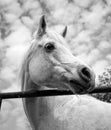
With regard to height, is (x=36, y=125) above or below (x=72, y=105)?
below

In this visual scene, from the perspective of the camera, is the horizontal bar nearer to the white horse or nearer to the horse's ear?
the white horse

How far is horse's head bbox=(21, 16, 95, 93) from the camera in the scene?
2957mm

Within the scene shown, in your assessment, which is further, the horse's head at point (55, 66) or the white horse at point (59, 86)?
the white horse at point (59, 86)

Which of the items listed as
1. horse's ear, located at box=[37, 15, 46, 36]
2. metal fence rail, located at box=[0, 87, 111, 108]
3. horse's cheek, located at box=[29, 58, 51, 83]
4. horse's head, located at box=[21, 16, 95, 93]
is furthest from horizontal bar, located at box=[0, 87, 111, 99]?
horse's ear, located at box=[37, 15, 46, 36]

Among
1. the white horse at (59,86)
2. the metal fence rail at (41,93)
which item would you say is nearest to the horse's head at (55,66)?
the white horse at (59,86)

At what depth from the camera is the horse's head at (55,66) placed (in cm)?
296

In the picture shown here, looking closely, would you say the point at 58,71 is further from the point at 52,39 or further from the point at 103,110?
the point at 103,110

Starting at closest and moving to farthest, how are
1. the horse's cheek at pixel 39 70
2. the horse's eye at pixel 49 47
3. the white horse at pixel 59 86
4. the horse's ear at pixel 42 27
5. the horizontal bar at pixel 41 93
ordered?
the horizontal bar at pixel 41 93
the white horse at pixel 59 86
the horse's cheek at pixel 39 70
the horse's eye at pixel 49 47
the horse's ear at pixel 42 27

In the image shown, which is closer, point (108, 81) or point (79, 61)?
point (79, 61)

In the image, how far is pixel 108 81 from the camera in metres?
19.0

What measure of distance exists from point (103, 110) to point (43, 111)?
0.92 metres

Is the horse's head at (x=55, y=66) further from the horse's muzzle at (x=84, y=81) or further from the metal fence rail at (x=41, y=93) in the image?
the metal fence rail at (x=41, y=93)

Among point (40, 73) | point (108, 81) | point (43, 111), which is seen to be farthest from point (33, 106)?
point (108, 81)

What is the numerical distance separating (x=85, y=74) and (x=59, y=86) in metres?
0.54
